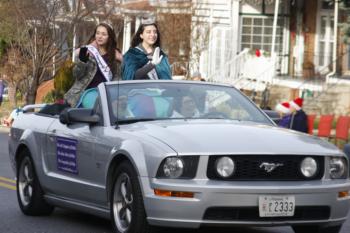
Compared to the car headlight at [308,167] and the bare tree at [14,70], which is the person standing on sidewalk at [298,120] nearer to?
the car headlight at [308,167]

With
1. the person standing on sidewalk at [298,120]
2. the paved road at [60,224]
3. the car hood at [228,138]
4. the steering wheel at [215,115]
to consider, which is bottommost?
the person standing on sidewalk at [298,120]

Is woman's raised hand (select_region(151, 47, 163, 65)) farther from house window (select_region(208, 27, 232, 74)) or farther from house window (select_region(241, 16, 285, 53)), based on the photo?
house window (select_region(241, 16, 285, 53))

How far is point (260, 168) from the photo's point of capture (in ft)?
26.3

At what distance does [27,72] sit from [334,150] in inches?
1053

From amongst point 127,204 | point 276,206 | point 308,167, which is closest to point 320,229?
point 308,167

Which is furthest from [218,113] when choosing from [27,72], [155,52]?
[27,72]

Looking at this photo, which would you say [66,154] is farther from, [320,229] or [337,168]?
[337,168]

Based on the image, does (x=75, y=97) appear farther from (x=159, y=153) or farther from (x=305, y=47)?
(x=305, y=47)

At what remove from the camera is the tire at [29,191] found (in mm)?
10438

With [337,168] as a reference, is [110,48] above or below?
above

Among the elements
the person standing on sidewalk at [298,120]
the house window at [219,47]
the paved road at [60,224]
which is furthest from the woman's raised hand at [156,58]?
the house window at [219,47]

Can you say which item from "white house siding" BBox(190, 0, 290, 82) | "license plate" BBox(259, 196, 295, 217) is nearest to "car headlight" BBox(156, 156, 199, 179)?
"license plate" BBox(259, 196, 295, 217)

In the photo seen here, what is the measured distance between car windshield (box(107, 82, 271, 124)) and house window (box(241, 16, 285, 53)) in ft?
89.4

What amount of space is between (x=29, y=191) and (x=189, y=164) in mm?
3198
